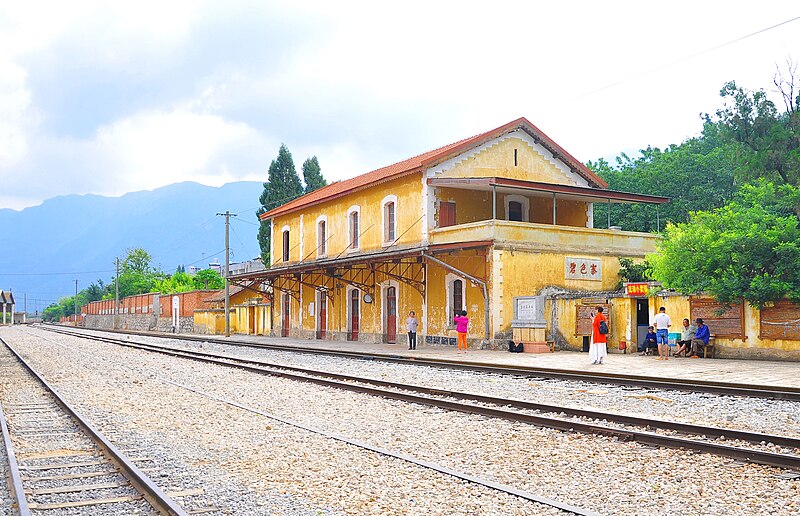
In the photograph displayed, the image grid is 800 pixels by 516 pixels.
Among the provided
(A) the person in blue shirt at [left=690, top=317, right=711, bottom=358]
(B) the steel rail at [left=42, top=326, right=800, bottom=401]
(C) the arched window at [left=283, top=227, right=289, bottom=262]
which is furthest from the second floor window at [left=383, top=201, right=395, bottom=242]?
(A) the person in blue shirt at [left=690, top=317, right=711, bottom=358]

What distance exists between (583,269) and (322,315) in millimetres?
15642

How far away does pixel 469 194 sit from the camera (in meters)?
31.2

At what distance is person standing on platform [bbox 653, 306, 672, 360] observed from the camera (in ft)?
66.7

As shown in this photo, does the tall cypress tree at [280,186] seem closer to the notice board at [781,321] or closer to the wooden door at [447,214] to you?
the wooden door at [447,214]

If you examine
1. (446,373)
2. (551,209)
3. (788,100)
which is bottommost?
(446,373)

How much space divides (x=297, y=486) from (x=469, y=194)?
24.9 metres

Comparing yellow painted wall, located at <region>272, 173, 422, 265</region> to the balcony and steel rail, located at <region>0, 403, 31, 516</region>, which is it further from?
steel rail, located at <region>0, 403, 31, 516</region>

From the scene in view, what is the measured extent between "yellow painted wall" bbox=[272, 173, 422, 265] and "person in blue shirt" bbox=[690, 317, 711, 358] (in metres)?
12.2

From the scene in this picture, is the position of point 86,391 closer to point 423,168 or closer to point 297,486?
point 297,486

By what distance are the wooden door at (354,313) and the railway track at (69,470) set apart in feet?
78.7

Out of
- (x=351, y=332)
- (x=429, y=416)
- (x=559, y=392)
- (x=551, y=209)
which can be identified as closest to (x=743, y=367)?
(x=559, y=392)

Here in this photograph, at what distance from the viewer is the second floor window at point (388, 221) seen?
32875 mm

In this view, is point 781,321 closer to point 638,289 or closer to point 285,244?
point 638,289

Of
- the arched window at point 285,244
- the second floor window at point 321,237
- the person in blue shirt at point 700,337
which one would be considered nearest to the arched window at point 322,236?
the second floor window at point 321,237
